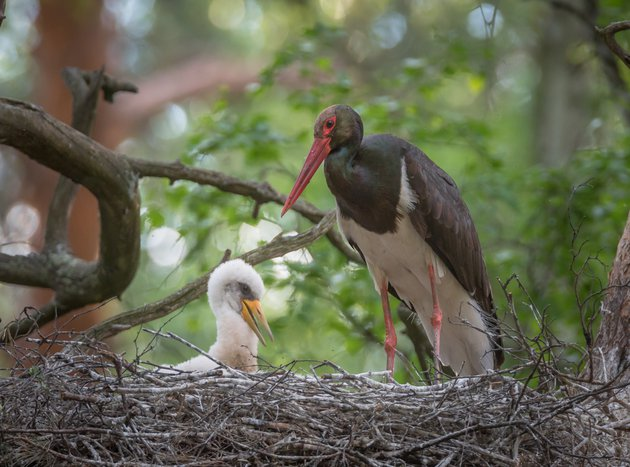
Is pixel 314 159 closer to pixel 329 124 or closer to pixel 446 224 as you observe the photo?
pixel 329 124

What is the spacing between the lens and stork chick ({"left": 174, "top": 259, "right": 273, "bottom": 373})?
5.41m

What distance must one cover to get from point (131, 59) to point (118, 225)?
10191 mm

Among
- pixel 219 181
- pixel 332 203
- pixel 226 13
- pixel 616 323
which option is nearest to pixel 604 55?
pixel 332 203

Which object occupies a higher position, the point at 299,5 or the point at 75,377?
the point at 299,5

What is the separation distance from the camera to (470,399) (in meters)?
3.91

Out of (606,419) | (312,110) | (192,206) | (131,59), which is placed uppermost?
(131,59)

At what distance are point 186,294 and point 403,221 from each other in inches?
48.3

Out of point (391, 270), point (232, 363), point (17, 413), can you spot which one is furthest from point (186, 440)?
→ point (391, 270)

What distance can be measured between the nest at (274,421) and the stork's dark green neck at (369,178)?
151cm

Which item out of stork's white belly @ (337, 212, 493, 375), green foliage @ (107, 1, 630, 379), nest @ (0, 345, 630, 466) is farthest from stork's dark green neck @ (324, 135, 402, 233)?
nest @ (0, 345, 630, 466)

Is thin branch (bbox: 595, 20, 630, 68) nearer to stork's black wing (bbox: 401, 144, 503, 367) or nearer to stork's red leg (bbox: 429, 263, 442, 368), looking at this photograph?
stork's black wing (bbox: 401, 144, 503, 367)

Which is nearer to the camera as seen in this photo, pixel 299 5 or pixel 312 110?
pixel 312 110

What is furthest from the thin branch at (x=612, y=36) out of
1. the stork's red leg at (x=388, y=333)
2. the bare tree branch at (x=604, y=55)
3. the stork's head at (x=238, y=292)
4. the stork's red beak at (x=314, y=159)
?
the bare tree branch at (x=604, y=55)

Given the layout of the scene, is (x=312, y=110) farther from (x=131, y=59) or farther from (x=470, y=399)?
(x=131, y=59)
